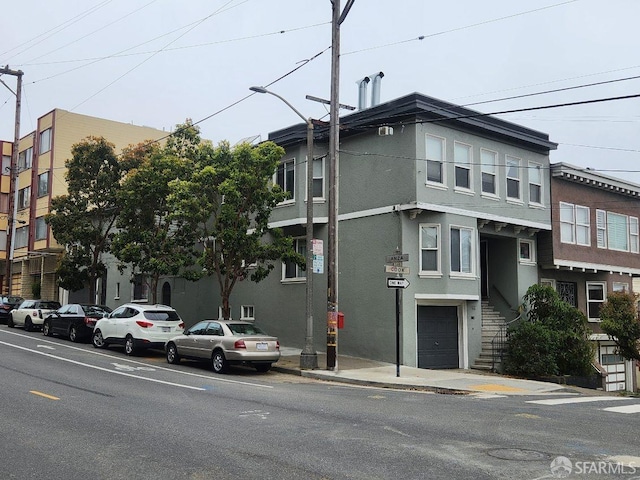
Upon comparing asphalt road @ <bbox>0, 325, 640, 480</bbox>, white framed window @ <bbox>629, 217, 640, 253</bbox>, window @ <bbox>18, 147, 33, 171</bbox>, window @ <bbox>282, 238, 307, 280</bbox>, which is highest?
window @ <bbox>18, 147, 33, 171</bbox>

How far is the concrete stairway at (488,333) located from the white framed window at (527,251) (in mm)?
2229

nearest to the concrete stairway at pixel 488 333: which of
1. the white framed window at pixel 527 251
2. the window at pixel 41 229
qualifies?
the white framed window at pixel 527 251

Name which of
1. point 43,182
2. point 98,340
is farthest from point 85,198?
point 43,182

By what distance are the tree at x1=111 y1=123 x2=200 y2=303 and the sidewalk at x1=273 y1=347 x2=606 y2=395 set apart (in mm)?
6555

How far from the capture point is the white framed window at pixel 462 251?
21.4 meters

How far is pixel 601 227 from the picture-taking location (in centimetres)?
2695

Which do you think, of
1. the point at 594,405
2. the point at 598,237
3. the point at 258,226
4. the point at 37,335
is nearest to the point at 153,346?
the point at 258,226

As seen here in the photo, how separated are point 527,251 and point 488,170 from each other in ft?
13.0

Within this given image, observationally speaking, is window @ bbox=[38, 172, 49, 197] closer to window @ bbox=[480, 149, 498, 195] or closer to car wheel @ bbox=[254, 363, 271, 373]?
car wheel @ bbox=[254, 363, 271, 373]

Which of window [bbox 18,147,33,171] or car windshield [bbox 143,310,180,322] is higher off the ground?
window [bbox 18,147,33,171]

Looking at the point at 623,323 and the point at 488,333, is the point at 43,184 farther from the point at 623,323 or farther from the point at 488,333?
the point at 623,323

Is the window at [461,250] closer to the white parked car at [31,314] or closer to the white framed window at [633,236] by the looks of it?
the white framed window at [633,236]

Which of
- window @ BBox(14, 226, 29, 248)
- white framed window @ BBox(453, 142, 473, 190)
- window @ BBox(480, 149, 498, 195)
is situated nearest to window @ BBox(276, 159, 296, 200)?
white framed window @ BBox(453, 142, 473, 190)

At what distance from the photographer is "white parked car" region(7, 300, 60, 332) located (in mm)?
28391
